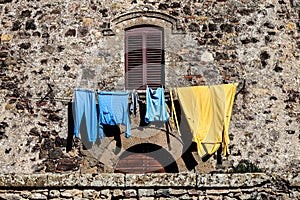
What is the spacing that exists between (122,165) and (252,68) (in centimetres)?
304

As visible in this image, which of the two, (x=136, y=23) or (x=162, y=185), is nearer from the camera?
(x=162, y=185)

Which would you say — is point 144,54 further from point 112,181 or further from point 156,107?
point 112,181

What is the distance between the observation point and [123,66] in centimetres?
1048

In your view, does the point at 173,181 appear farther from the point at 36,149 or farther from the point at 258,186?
the point at 36,149

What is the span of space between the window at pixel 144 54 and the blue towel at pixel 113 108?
2.60ft

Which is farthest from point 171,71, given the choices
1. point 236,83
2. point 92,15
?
point 92,15

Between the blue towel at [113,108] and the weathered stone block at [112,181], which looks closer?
the weathered stone block at [112,181]

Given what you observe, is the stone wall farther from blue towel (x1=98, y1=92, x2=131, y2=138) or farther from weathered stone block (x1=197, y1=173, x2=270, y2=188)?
blue towel (x1=98, y1=92, x2=131, y2=138)

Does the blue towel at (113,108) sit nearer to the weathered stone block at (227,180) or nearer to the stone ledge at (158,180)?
the stone ledge at (158,180)

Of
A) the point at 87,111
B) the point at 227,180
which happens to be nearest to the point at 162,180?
the point at 227,180

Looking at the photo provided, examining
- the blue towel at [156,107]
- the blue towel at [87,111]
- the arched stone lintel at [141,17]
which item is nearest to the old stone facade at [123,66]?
the arched stone lintel at [141,17]

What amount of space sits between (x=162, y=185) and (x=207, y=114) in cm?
398

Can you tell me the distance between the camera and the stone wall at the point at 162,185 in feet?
19.0

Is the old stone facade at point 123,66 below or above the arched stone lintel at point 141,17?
→ below
